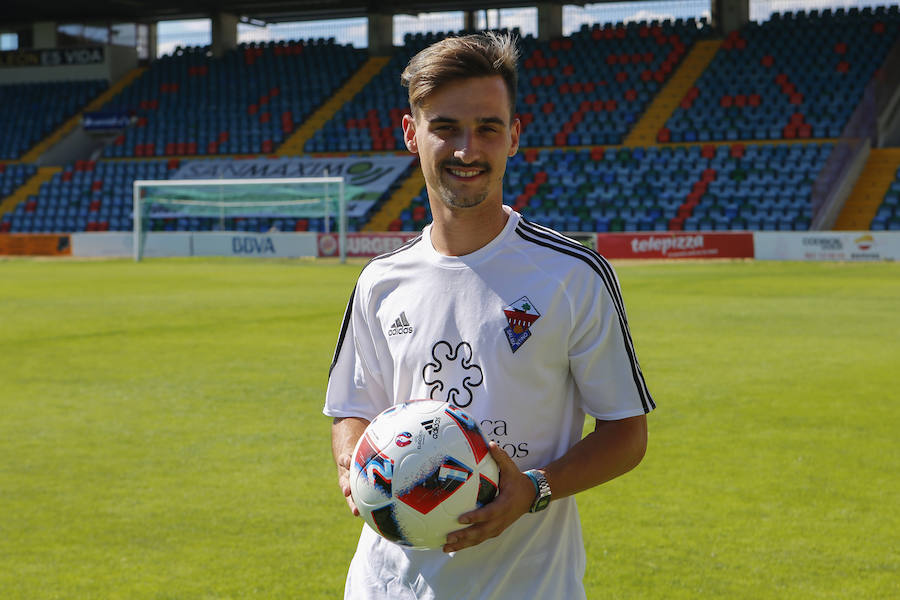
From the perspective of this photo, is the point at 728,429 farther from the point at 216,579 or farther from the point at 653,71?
the point at 653,71

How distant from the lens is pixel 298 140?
4312 centimetres

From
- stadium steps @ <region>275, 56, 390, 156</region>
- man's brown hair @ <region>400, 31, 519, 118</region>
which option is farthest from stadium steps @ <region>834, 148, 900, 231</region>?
man's brown hair @ <region>400, 31, 519, 118</region>

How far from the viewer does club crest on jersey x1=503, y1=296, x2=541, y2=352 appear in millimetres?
2434

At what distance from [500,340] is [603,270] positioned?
287 millimetres

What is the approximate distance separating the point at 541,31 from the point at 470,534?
43291 millimetres

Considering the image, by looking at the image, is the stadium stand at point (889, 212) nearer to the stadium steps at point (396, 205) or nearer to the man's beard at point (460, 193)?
the stadium steps at point (396, 205)

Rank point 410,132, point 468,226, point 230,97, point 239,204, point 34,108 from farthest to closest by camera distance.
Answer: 1. point 34,108
2. point 230,97
3. point 239,204
4. point 410,132
5. point 468,226

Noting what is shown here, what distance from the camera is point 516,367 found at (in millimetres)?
2443

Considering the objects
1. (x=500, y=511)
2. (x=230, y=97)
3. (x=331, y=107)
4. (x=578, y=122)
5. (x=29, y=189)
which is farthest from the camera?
(x=230, y=97)

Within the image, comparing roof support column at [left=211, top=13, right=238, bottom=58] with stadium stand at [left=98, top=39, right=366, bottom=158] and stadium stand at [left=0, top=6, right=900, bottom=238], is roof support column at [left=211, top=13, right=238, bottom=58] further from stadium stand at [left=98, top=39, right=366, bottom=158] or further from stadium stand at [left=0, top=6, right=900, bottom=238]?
stadium stand at [left=0, top=6, right=900, bottom=238]

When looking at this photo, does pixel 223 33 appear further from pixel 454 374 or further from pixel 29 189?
pixel 454 374

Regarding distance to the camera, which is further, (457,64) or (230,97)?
(230,97)

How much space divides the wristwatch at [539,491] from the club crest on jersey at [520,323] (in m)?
0.28

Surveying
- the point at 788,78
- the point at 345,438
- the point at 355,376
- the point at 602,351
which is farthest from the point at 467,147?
the point at 788,78
